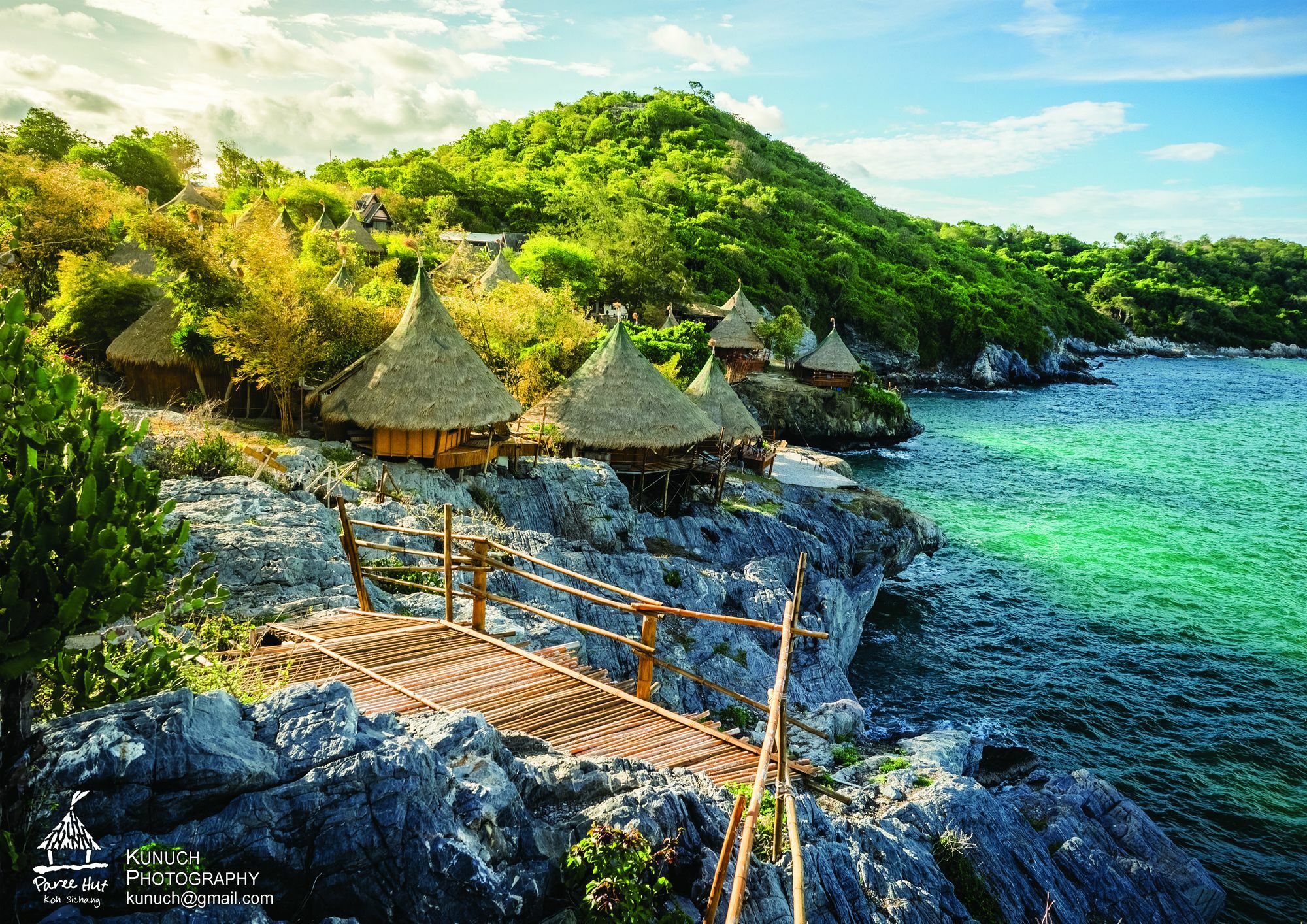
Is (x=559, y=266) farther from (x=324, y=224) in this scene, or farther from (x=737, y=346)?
(x=324, y=224)

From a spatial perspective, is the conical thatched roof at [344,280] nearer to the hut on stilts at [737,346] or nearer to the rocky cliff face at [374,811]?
the rocky cliff face at [374,811]

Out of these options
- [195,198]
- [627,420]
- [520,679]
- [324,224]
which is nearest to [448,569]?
[520,679]

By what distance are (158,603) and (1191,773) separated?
19619 millimetres

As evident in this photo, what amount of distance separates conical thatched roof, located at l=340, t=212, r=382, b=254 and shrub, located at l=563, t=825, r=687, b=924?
3913 cm

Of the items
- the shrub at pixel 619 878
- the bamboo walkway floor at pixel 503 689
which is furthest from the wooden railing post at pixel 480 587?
the shrub at pixel 619 878

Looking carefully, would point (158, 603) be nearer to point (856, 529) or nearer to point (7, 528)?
point (7, 528)

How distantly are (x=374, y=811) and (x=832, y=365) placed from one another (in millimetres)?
43834

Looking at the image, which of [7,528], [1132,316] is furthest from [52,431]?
[1132,316]

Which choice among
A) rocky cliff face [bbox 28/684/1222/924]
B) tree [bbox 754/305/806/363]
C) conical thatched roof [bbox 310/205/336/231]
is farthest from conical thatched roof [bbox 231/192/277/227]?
tree [bbox 754/305/806/363]

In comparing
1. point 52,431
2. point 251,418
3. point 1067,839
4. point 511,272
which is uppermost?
point 511,272

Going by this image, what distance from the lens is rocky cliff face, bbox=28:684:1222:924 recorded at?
3.72 m

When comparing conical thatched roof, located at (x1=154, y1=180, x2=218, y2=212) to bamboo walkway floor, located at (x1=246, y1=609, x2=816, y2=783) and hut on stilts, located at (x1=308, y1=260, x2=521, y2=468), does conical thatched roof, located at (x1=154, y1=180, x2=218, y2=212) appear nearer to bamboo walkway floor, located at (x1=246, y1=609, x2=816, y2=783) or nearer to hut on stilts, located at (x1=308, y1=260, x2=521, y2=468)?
hut on stilts, located at (x1=308, y1=260, x2=521, y2=468)

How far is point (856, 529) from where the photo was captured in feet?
80.5

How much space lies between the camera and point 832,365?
149ft
